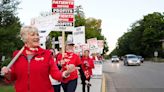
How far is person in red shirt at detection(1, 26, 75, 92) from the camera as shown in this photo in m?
5.29

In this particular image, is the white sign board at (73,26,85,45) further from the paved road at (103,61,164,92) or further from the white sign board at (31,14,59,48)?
the white sign board at (31,14,59,48)

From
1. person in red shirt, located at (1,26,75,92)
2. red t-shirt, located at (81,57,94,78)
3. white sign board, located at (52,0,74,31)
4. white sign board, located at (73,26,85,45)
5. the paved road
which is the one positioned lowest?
the paved road

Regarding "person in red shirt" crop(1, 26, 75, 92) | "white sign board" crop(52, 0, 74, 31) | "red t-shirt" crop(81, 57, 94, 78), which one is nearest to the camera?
"person in red shirt" crop(1, 26, 75, 92)

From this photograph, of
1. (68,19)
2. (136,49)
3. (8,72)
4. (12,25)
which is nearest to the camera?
(8,72)

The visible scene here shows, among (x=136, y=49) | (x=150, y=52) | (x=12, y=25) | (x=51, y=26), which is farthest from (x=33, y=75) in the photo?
(x=136, y=49)

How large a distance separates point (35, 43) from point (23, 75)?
1.29ft

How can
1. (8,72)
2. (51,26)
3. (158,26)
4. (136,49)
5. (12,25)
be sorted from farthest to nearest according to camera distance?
(136,49) < (158,26) < (12,25) < (51,26) < (8,72)

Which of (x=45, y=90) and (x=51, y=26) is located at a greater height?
(x=51, y=26)

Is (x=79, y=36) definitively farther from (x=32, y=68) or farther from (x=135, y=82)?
(x=32, y=68)

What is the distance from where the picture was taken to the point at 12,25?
23375mm

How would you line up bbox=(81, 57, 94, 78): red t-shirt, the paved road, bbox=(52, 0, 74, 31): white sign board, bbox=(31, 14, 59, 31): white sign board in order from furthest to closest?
the paved road < bbox=(81, 57, 94, 78): red t-shirt < bbox=(52, 0, 74, 31): white sign board < bbox=(31, 14, 59, 31): white sign board

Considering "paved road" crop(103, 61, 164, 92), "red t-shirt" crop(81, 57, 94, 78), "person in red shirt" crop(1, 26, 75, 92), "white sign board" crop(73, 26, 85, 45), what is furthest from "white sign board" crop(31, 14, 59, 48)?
"paved road" crop(103, 61, 164, 92)

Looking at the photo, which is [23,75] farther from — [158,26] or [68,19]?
[158,26]

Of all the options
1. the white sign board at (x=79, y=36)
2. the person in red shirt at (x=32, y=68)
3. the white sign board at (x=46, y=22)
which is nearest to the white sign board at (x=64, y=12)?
the white sign board at (x=46, y=22)
